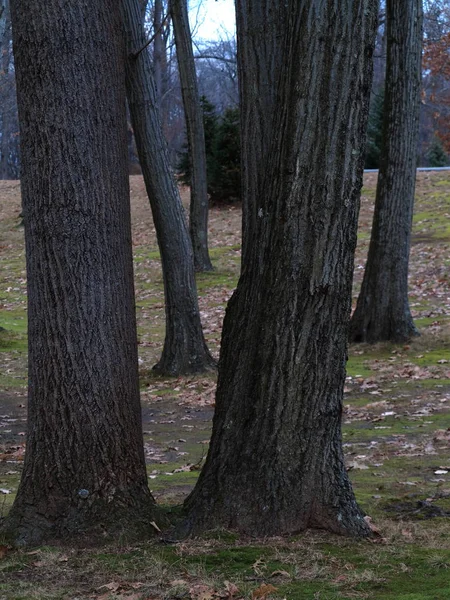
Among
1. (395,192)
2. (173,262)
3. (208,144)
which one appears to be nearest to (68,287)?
(173,262)

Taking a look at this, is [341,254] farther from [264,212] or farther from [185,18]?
[185,18]

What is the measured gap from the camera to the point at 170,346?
12.5 m

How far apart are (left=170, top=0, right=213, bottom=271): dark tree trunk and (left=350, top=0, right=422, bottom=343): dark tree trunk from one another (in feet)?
18.1

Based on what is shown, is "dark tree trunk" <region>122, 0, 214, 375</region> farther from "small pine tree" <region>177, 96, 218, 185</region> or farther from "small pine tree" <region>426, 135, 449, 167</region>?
"small pine tree" <region>426, 135, 449, 167</region>

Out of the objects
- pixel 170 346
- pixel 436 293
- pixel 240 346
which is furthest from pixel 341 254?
pixel 436 293

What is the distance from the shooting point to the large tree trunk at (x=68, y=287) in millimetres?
4961

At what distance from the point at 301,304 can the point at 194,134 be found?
16.2 m

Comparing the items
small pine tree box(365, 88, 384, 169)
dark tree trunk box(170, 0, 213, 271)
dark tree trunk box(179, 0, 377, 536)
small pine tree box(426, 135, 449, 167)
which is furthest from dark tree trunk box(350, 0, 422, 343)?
small pine tree box(426, 135, 449, 167)

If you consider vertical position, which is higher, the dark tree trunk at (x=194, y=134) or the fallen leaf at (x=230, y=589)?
the dark tree trunk at (x=194, y=134)

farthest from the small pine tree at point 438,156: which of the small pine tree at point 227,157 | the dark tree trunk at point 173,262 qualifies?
the dark tree trunk at point 173,262

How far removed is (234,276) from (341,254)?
629 inches

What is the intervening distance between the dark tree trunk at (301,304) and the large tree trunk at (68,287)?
26.4 inches

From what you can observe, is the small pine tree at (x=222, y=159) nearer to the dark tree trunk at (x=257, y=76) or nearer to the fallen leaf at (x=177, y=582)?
the dark tree trunk at (x=257, y=76)

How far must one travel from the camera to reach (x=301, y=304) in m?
4.65
